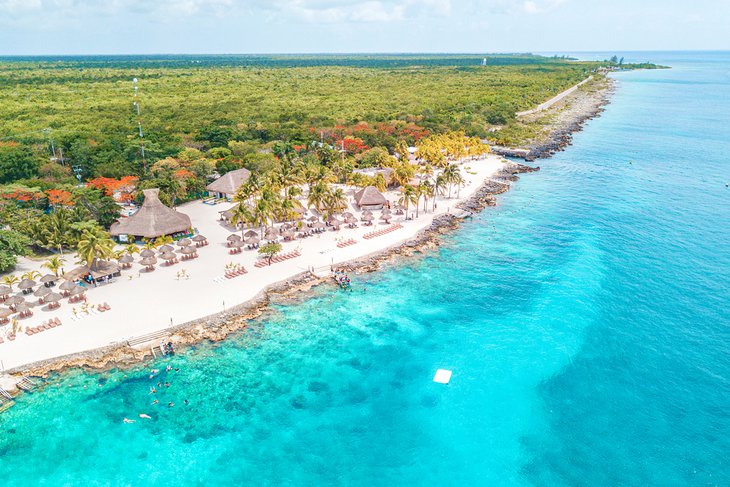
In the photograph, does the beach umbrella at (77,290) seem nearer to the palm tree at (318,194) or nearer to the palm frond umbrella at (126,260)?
the palm frond umbrella at (126,260)

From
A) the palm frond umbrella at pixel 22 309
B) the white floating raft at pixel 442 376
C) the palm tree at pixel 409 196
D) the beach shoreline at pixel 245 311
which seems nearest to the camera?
the white floating raft at pixel 442 376

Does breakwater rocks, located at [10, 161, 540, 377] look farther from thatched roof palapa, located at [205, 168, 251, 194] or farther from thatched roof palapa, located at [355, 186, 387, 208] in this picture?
thatched roof palapa, located at [205, 168, 251, 194]

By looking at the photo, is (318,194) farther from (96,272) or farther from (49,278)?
(49,278)

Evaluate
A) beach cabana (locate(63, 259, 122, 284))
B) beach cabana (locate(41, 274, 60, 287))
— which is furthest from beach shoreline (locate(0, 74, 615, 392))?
beach cabana (locate(41, 274, 60, 287))

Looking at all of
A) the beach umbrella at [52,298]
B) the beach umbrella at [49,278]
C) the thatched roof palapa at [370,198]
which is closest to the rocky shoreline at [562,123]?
the thatched roof palapa at [370,198]

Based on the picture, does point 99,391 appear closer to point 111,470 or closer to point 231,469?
point 111,470

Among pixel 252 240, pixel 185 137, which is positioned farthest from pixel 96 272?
pixel 185 137
